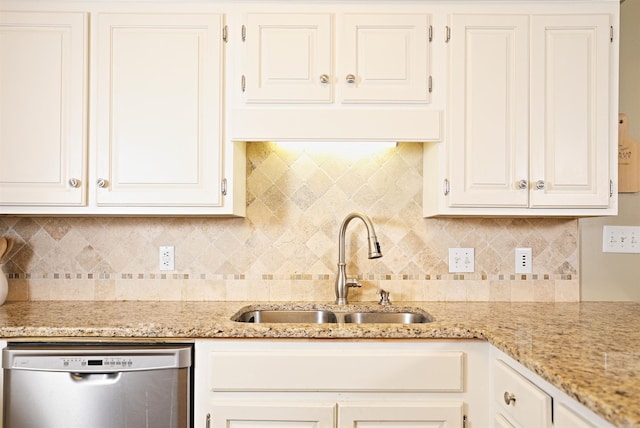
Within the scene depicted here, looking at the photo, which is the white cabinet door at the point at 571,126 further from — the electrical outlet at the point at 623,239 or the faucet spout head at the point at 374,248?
the faucet spout head at the point at 374,248

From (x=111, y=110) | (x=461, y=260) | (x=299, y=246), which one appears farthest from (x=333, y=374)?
(x=111, y=110)

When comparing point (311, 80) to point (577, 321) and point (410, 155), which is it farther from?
point (577, 321)

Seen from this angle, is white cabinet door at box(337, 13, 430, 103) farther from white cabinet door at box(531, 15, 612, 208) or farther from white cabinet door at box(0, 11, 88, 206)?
white cabinet door at box(0, 11, 88, 206)

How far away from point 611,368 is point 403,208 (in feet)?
4.00

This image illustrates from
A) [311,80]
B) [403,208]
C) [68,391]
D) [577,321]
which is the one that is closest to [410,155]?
[403,208]

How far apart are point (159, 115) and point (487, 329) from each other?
1451 millimetres

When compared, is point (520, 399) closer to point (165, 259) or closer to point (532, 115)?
point (532, 115)

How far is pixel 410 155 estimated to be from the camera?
2254 millimetres

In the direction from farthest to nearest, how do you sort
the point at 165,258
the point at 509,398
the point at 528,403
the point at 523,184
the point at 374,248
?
the point at 165,258 < the point at 374,248 < the point at 523,184 < the point at 509,398 < the point at 528,403

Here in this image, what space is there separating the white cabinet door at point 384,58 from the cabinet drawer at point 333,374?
3.28 feet

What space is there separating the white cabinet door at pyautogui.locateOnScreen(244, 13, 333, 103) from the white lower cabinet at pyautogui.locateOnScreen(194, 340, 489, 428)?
98cm

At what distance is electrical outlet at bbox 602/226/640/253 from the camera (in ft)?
7.30

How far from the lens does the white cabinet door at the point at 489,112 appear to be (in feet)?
6.31

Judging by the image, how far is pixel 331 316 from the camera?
2.10m
